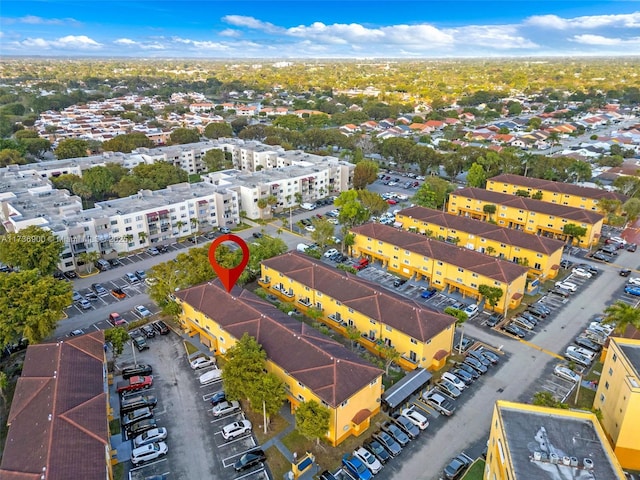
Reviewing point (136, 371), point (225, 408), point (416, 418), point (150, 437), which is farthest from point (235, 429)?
point (416, 418)

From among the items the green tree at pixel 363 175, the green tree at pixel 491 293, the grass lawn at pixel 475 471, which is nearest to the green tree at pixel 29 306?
the grass lawn at pixel 475 471

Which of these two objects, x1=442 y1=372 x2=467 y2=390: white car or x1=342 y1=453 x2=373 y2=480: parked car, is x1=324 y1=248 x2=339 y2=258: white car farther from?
x1=342 y1=453 x2=373 y2=480: parked car

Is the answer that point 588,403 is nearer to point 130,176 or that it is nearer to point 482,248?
point 482,248

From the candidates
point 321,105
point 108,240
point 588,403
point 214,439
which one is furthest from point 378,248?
point 321,105

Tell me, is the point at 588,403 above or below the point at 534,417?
below

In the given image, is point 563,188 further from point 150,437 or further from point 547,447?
point 150,437

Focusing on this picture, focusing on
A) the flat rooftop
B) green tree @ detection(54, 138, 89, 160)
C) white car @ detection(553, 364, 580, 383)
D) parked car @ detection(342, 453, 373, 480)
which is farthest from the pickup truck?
green tree @ detection(54, 138, 89, 160)

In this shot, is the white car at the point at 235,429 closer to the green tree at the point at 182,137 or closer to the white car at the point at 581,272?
the white car at the point at 581,272
